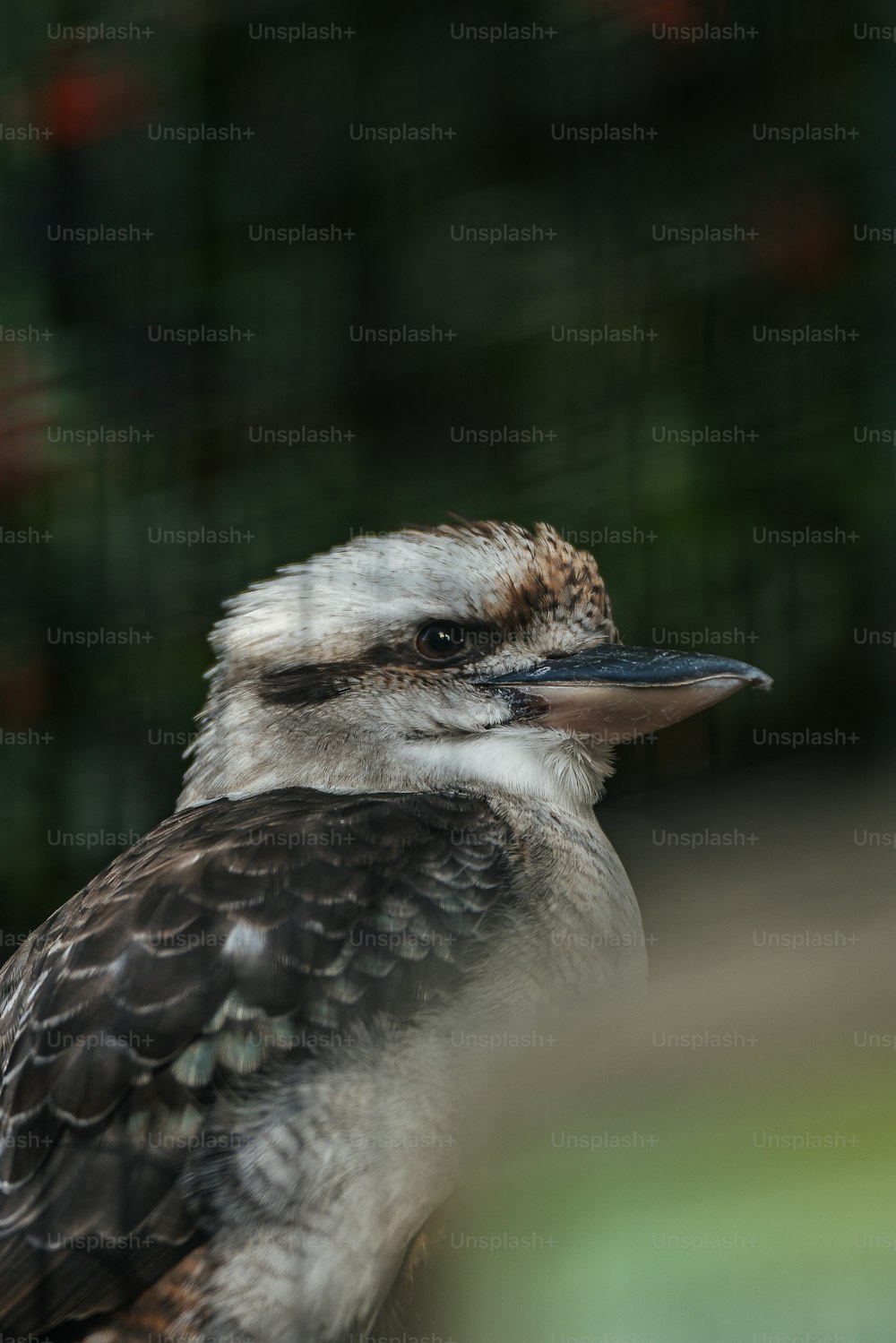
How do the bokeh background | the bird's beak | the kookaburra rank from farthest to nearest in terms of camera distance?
the bokeh background, the bird's beak, the kookaburra

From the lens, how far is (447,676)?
4.27ft

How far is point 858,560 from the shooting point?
170 centimetres

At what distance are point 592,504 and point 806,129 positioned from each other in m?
0.57

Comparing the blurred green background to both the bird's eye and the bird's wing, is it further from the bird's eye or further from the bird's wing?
the bird's wing

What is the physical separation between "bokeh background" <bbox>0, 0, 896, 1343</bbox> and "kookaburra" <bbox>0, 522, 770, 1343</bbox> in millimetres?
446

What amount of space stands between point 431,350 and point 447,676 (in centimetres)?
66

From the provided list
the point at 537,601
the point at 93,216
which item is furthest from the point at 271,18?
the point at 537,601

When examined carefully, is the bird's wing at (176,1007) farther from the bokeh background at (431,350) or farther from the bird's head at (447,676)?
the bokeh background at (431,350)

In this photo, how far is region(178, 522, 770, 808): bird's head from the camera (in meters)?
1.28

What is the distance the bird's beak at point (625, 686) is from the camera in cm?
122

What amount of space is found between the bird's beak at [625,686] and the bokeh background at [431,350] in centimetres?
39

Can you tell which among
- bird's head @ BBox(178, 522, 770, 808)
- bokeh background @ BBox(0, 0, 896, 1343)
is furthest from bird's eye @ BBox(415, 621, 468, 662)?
bokeh background @ BBox(0, 0, 896, 1343)

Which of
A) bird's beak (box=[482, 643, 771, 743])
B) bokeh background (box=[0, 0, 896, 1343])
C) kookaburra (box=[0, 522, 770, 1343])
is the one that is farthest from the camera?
bokeh background (box=[0, 0, 896, 1343])

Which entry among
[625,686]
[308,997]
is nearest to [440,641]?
[625,686]
